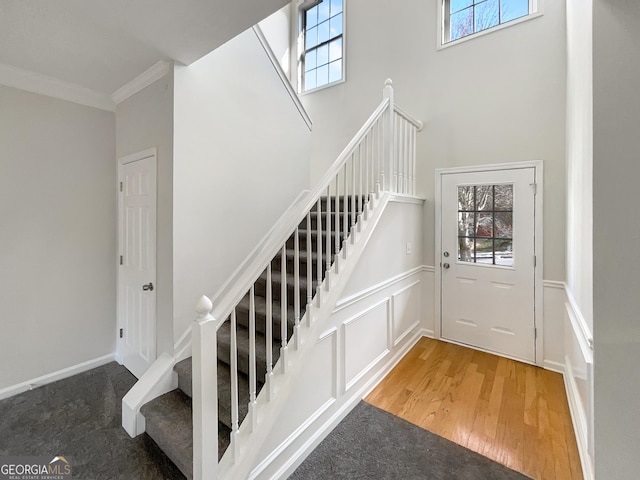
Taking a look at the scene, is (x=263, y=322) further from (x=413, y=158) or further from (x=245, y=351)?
(x=413, y=158)

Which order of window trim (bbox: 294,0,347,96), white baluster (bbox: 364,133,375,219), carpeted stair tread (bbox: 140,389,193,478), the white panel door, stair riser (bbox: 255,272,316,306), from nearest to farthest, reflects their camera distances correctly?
carpeted stair tread (bbox: 140,389,193,478), stair riser (bbox: 255,272,316,306), white baluster (bbox: 364,133,375,219), the white panel door, window trim (bbox: 294,0,347,96)

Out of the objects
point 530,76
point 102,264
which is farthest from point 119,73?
point 530,76

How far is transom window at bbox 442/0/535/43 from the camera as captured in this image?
2.84 metres

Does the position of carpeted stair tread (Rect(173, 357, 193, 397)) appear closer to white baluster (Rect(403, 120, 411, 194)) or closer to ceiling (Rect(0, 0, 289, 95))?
ceiling (Rect(0, 0, 289, 95))

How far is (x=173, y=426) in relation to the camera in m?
1.67

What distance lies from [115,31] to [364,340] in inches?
109

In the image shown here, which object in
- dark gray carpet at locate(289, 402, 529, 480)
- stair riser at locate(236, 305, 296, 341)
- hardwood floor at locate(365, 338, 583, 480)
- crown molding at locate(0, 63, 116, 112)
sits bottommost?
dark gray carpet at locate(289, 402, 529, 480)

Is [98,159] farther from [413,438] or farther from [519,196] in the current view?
[519,196]

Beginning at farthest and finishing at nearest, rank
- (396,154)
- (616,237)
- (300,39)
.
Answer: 1. (300,39)
2. (396,154)
3. (616,237)

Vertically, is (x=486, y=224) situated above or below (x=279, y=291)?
above

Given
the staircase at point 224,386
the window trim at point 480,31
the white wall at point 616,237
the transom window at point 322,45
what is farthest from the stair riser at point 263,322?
the transom window at point 322,45

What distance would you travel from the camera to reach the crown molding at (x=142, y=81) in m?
2.06

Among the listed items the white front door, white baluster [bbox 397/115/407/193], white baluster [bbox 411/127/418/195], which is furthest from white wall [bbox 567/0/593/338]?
the white front door

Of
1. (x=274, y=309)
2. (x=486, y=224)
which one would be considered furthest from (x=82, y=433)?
(x=486, y=224)
